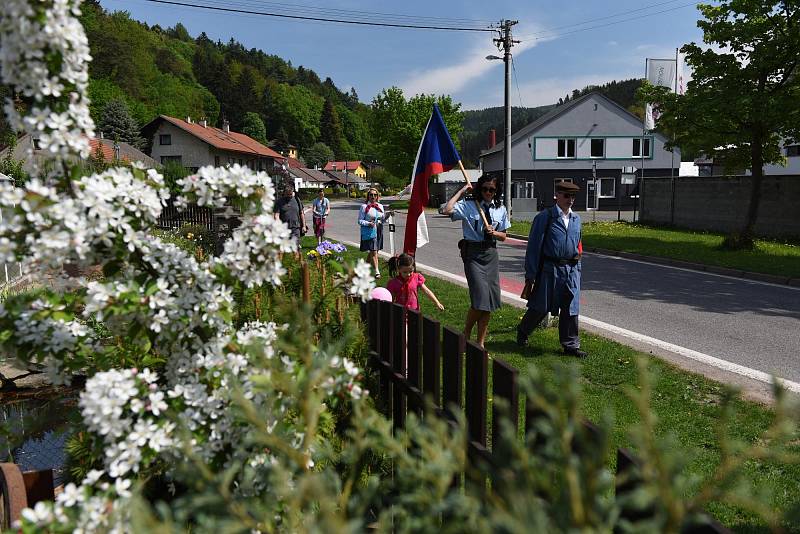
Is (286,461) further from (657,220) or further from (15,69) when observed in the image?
(657,220)

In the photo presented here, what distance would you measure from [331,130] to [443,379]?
15610 centimetres

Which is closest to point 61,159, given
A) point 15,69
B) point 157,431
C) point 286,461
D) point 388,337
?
point 15,69

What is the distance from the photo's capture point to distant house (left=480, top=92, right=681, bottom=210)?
4453 centimetres

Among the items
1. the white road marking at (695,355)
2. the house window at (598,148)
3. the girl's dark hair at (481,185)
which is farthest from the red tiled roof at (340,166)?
the girl's dark hair at (481,185)

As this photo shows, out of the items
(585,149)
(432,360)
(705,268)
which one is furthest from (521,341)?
(585,149)

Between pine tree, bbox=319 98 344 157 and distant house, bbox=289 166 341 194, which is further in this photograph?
pine tree, bbox=319 98 344 157

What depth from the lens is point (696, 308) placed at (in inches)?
356

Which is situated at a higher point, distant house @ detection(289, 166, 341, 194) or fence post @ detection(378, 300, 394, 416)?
distant house @ detection(289, 166, 341, 194)

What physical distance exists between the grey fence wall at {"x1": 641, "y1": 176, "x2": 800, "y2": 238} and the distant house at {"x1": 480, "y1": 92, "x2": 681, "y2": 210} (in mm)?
19830

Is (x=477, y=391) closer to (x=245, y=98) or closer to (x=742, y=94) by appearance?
(x=742, y=94)

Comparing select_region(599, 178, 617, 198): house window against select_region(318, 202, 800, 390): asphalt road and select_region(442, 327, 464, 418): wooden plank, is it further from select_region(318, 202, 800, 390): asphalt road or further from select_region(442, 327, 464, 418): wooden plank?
select_region(442, 327, 464, 418): wooden plank

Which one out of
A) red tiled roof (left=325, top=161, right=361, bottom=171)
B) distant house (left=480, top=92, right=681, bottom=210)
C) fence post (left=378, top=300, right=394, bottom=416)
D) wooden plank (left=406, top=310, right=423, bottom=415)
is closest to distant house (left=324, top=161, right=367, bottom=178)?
red tiled roof (left=325, top=161, right=361, bottom=171)

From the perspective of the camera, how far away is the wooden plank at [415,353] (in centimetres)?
330

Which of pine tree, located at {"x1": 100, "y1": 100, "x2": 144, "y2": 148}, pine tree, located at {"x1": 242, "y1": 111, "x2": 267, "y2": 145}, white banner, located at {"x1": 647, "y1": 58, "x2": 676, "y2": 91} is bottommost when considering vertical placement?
white banner, located at {"x1": 647, "y1": 58, "x2": 676, "y2": 91}
